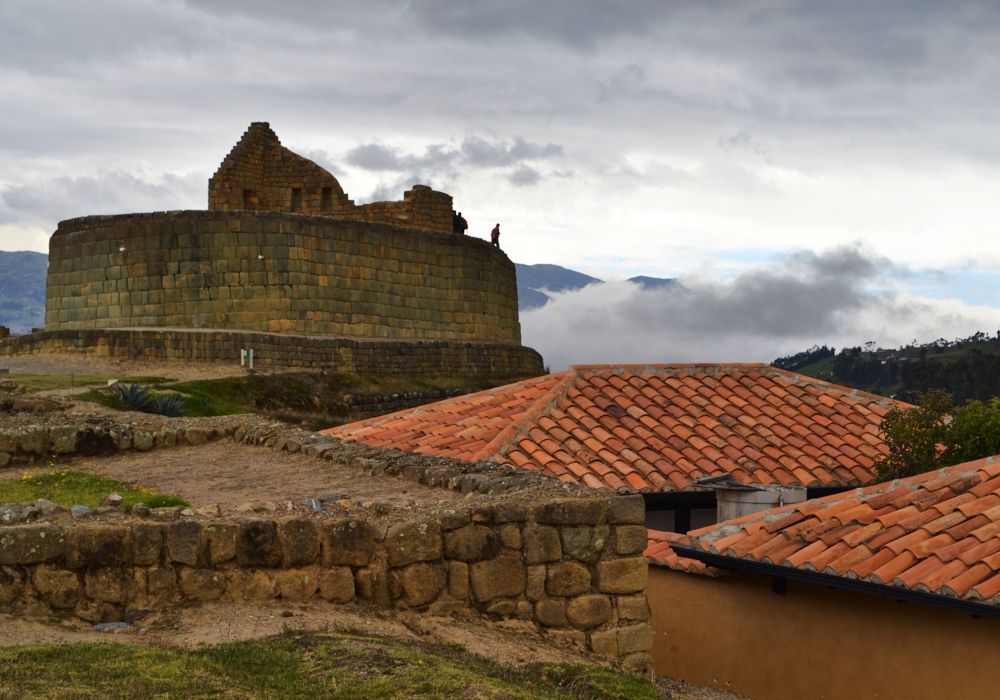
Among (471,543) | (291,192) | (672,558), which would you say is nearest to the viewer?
(471,543)

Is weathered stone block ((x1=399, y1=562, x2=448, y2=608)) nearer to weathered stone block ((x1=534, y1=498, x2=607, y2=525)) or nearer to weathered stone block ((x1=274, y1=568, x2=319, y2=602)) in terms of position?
weathered stone block ((x1=274, y1=568, x2=319, y2=602))

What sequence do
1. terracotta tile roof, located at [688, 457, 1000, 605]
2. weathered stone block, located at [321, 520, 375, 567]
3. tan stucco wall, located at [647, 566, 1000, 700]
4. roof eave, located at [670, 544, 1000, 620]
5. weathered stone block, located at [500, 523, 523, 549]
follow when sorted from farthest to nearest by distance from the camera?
terracotta tile roof, located at [688, 457, 1000, 605]
tan stucco wall, located at [647, 566, 1000, 700]
roof eave, located at [670, 544, 1000, 620]
weathered stone block, located at [500, 523, 523, 549]
weathered stone block, located at [321, 520, 375, 567]

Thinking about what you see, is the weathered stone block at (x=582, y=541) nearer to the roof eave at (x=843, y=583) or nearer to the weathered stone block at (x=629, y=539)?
the weathered stone block at (x=629, y=539)

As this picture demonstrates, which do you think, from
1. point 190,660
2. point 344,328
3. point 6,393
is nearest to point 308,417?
point 344,328

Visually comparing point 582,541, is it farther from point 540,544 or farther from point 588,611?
point 588,611

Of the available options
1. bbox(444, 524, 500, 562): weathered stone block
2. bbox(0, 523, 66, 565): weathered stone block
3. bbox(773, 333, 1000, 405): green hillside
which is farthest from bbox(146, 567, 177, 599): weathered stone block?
bbox(773, 333, 1000, 405): green hillside

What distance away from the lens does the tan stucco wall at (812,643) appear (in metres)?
8.27

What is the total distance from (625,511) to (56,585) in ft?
10.6

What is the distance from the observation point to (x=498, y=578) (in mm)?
6344

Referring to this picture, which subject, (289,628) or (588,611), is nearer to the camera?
(289,628)

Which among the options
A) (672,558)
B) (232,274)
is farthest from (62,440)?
(232,274)

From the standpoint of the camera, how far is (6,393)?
14.4 metres

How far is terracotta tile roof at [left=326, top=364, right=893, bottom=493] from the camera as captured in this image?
13.4 metres

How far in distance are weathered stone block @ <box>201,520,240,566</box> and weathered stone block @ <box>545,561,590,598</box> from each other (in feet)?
6.10
